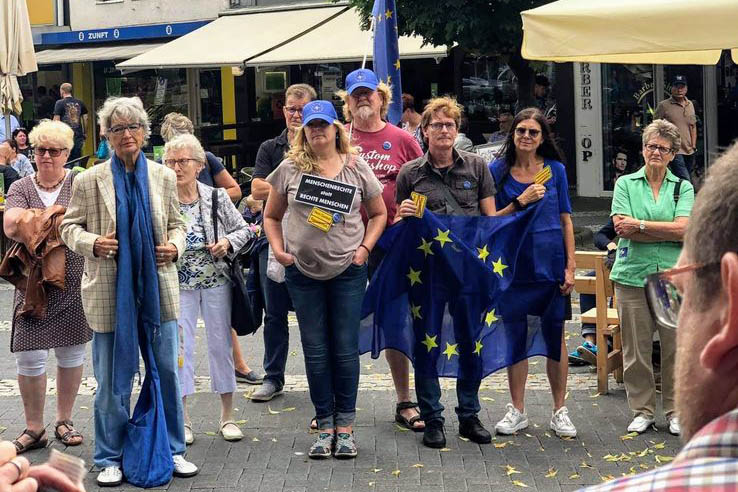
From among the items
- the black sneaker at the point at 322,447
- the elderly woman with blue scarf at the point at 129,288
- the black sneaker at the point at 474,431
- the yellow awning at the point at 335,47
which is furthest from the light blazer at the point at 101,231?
the yellow awning at the point at 335,47

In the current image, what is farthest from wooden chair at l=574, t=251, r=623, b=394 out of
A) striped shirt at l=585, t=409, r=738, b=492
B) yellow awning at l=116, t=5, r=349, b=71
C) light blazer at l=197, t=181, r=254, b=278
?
yellow awning at l=116, t=5, r=349, b=71

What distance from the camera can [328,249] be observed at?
256 inches

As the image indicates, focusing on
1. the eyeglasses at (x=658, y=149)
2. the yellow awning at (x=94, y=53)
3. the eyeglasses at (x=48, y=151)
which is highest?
→ the yellow awning at (x=94, y=53)

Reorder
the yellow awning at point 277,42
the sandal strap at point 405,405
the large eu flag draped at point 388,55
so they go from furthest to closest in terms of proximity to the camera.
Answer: the yellow awning at point 277,42 → the large eu flag draped at point 388,55 → the sandal strap at point 405,405

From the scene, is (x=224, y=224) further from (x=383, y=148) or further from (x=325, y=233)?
(x=383, y=148)

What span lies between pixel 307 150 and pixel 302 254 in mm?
574

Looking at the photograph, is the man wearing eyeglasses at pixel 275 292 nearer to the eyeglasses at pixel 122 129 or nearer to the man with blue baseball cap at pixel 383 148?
the man with blue baseball cap at pixel 383 148

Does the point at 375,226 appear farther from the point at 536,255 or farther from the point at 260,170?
the point at 260,170

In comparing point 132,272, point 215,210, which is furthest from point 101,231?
point 215,210

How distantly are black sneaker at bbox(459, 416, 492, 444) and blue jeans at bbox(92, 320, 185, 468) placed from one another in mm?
1621

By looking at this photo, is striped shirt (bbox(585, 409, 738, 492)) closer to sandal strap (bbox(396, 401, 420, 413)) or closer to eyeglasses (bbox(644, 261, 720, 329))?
eyeglasses (bbox(644, 261, 720, 329))

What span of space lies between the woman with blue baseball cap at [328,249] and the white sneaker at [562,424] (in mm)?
1153

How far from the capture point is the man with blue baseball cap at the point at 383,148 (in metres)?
7.18

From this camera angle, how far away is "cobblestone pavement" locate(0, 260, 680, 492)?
6.20 meters
